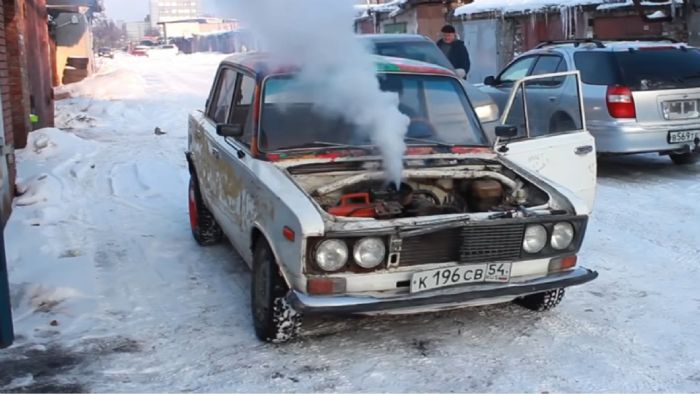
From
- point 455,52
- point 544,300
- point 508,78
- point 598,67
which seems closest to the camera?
point 544,300

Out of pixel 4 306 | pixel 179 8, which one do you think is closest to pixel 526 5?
pixel 179 8

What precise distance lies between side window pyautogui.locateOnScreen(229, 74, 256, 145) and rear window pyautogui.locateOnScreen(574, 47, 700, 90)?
16.8 ft

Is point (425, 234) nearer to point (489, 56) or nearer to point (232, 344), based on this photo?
point (232, 344)

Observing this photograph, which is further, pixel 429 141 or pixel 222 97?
pixel 222 97

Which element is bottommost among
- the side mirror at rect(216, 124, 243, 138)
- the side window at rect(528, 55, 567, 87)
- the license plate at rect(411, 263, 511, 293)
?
the license plate at rect(411, 263, 511, 293)

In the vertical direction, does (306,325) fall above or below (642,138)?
below

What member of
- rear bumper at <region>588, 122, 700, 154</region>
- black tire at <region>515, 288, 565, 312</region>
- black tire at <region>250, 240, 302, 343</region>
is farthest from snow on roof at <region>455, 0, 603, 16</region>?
black tire at <region>250, 240, 302, 343</region>

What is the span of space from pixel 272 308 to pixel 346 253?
588mm

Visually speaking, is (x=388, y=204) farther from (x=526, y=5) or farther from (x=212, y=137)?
(x=526, y=5)

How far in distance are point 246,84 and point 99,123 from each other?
38.2 feet

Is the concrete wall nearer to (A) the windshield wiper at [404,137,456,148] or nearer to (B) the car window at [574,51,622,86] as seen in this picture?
(B) the car window at [574,51,622,86]

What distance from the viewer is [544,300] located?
468 cm

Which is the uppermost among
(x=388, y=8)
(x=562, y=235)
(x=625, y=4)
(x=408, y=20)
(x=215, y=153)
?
(x=388, y=8)

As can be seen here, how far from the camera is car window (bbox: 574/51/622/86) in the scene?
897 centimetres
